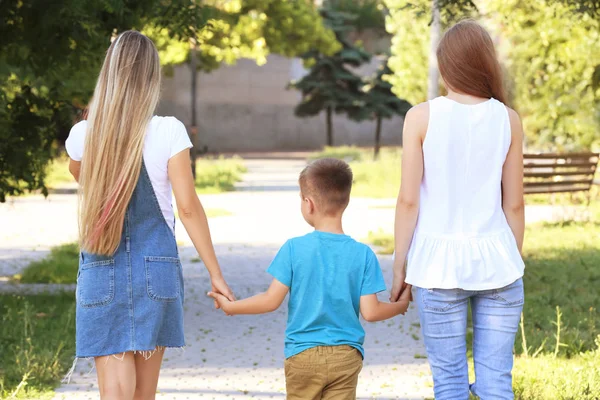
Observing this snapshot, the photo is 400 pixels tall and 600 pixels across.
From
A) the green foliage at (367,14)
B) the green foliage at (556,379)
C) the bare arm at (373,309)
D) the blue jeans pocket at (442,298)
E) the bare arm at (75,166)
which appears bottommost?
the green foliage at (556,379)

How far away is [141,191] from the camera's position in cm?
377

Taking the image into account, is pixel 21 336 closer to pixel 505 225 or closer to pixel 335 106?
pixel 505 225

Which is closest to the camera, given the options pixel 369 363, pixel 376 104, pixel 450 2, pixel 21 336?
pixel 369 363

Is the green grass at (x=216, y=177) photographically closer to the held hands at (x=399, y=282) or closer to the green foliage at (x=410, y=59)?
the green foliage at (x=410, y=59)

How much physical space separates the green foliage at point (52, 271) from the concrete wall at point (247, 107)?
39.0 metres

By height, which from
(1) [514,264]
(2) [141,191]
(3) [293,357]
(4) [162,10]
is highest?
(4) [162,10]

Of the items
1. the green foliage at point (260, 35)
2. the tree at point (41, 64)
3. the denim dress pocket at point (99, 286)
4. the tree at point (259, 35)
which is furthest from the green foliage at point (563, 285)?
the green foliage at point (260, 35)

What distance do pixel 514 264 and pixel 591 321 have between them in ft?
13.5

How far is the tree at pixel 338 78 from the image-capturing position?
46250 mm

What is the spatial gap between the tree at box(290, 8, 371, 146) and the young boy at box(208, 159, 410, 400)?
4250 cm

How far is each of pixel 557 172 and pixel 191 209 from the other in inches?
507

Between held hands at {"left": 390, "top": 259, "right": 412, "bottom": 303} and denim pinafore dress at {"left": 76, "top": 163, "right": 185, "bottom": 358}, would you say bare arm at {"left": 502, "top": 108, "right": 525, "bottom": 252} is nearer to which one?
held hands at {"left": 390, "top": 259, "right": 412, "bottom": 303}

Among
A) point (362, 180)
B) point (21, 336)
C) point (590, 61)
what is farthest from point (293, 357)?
point (362, 180)

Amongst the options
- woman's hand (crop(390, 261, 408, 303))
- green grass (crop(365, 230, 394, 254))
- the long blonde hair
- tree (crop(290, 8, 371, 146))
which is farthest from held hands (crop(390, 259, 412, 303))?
tree (crop(290, 8, 371, 146))
